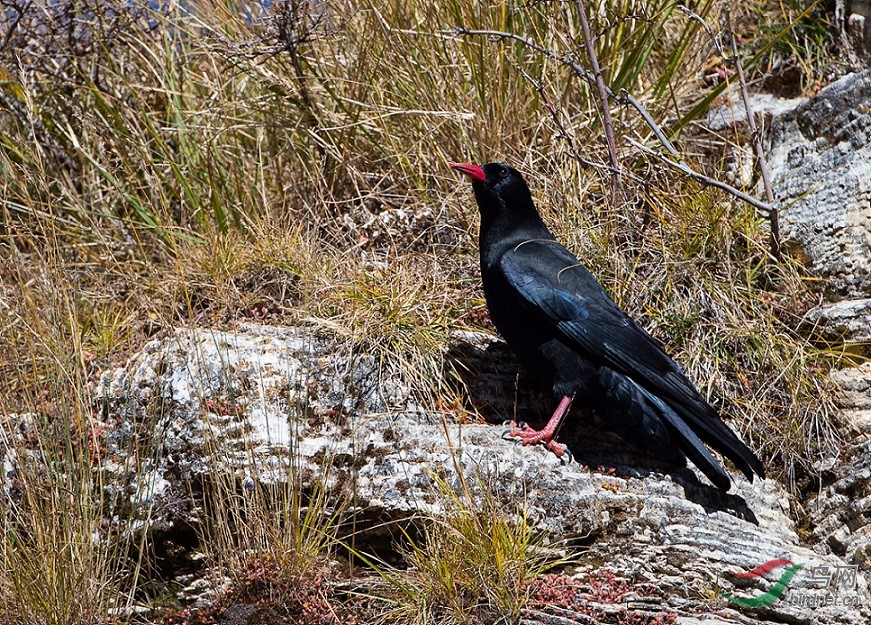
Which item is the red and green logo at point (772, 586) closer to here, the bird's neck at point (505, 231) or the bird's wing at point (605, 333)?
the bird's wing at point (605, 333)

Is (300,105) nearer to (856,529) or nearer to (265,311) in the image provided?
(265,311)

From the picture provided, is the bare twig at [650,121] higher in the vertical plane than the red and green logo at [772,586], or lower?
higher

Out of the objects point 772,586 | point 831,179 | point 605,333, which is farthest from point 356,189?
point 772,586

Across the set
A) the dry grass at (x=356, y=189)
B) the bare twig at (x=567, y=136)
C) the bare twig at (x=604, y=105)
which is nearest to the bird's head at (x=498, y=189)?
the bare twig at (x=567, y=136)

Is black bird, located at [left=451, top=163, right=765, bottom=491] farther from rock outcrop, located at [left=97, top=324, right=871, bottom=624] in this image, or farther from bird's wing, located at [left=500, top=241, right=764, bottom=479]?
rock outcrop, located at [left=97, top=324, right=871, bottom=624]

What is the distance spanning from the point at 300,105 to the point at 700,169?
2.15m

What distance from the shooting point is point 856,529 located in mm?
3670

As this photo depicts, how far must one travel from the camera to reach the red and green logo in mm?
3178

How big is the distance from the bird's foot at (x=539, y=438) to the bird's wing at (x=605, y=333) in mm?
368

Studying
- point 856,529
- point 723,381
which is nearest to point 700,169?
point 723,381

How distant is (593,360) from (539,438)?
15.3 inches

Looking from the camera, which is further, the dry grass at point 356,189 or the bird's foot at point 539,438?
the dry grass at point 356,189

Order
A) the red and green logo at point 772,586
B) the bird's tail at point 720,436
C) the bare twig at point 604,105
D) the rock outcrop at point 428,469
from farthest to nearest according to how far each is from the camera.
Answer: the bare twig at point 604,105 < the bird's tail at point 720,436 < the rock outcrop at point 428,469 < the red and green logo at point 772,586

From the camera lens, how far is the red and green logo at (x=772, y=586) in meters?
3.18
